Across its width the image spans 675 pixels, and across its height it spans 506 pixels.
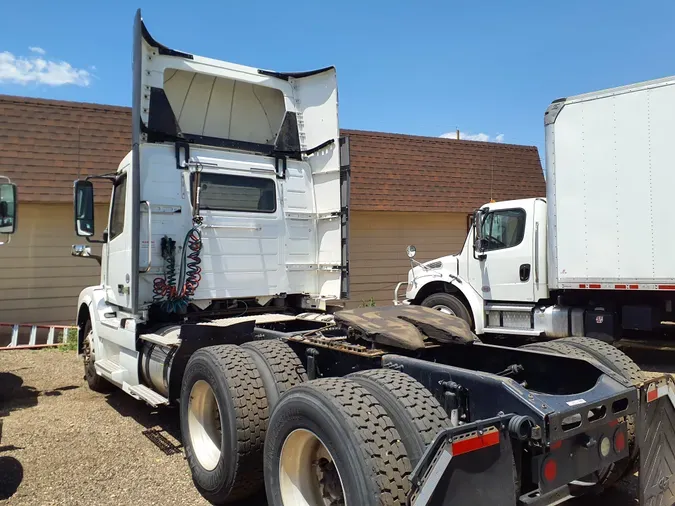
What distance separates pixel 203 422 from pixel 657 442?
304 centimetres

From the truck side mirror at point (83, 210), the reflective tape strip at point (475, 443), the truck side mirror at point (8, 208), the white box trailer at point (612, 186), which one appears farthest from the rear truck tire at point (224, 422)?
the white box trailer at point (612, 186)

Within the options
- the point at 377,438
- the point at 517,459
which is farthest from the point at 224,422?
the point at 517,459

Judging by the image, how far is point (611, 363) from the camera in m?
3.73

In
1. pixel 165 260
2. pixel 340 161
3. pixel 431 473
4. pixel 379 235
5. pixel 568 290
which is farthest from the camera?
pixel 379 235

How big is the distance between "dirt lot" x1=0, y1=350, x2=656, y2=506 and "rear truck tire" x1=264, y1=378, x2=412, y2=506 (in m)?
1.03

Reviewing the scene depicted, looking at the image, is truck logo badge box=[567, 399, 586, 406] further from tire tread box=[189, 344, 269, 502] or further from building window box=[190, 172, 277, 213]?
building window box=[190, 172, 277, 213]

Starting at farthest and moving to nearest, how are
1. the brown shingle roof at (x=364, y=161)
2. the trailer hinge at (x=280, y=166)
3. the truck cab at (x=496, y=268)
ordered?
the brown shingle roof at (x=364, y=161) < the truck cab at (x=496, y=268) < the trailer hinge at (x=280, y=166)

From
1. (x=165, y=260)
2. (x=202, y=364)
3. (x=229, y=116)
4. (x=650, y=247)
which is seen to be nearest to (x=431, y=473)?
(x=202, y=364)

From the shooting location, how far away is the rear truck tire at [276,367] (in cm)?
380

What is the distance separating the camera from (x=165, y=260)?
5605mm

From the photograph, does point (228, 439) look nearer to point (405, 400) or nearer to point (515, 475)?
point (405, 400)

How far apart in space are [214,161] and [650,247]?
18.8 feet

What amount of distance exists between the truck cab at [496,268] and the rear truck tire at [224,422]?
6.08 m

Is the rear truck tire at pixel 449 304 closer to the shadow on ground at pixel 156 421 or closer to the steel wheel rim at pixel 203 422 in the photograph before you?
the shadow on ground at pixel 156 421
